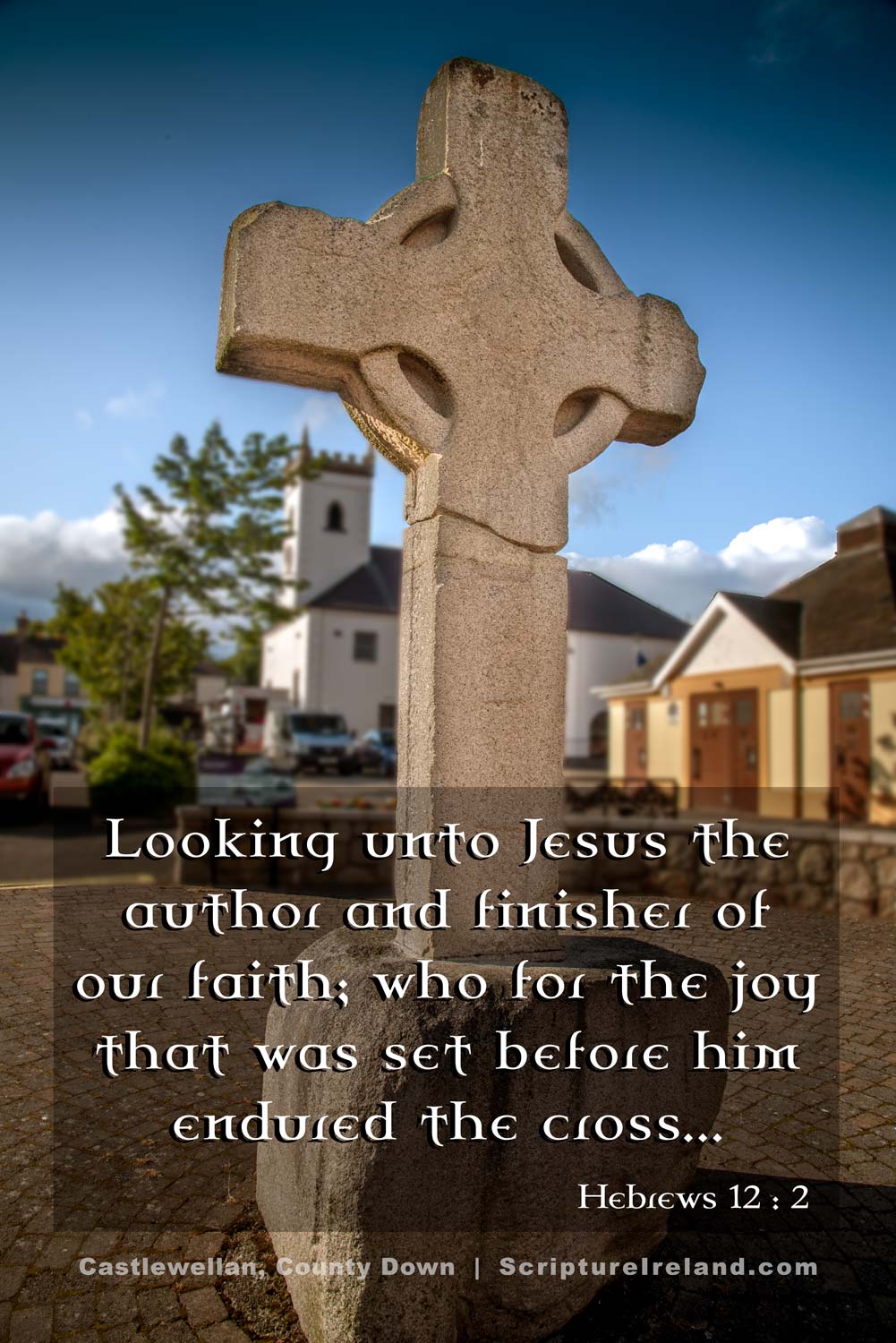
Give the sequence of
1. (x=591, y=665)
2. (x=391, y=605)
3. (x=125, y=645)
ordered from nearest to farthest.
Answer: (x=125, y=645) < (x=591, y=665) < (x=391, y=605)

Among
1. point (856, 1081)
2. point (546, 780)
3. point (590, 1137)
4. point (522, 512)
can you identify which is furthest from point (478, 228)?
point (856, 1081)

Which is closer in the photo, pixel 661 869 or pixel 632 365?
pixel 632 365

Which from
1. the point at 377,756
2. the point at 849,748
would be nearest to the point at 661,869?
the point at 849,748

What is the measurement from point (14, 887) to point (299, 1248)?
10.4ft

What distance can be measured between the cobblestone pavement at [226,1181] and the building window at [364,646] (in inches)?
1547

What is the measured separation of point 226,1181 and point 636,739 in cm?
2001

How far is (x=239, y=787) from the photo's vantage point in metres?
11.5

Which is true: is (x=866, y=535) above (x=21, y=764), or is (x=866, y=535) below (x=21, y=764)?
above

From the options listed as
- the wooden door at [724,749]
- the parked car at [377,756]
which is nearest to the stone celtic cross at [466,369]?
the wooden door at [724,749]

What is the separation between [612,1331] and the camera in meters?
2.29

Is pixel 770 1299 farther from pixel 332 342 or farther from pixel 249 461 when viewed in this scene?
pixel 249 461

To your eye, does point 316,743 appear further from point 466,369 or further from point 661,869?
point 466,369

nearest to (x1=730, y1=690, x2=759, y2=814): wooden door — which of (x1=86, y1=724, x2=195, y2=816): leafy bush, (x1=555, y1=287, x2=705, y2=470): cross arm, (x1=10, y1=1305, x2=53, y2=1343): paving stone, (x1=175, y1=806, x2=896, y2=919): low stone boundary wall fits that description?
(x1=175, y1=806, x2=896, y2=919): low stone boundary wall

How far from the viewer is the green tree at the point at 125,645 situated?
2270cm
